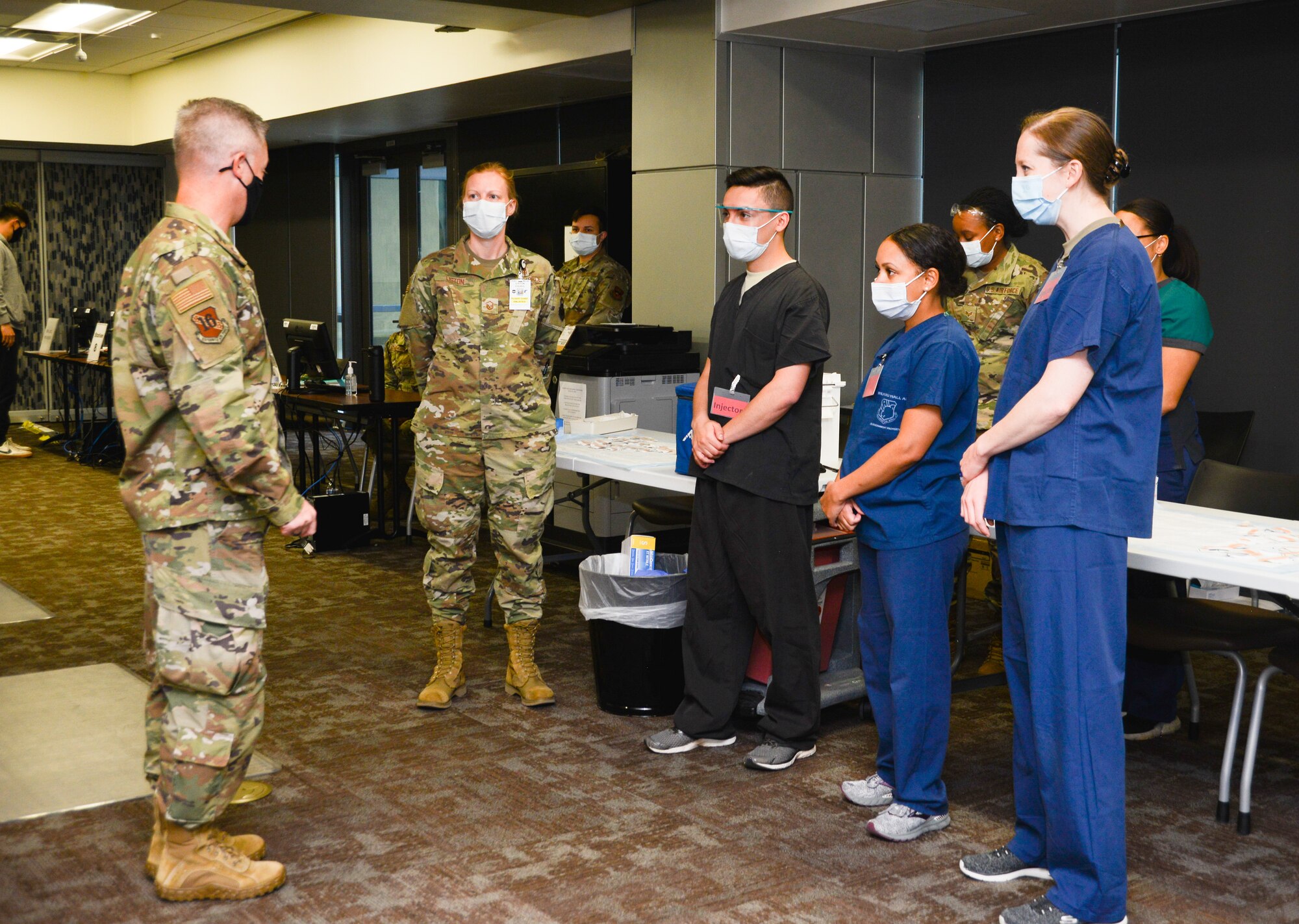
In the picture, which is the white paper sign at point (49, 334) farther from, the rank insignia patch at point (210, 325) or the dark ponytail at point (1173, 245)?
the dark ponytail at point (1173, 245)

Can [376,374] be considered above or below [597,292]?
below

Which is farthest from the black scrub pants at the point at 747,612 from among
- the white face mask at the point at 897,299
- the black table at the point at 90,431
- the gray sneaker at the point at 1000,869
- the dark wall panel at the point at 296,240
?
the dark wall panel at the point at 296,240

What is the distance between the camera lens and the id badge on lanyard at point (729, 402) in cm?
332

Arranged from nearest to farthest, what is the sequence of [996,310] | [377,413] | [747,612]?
[747,612] < [996,310] < [377,413]

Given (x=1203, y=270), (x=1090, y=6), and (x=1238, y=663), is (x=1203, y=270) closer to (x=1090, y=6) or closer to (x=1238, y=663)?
(x=1090, y=6)

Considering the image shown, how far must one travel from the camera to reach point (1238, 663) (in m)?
3.05

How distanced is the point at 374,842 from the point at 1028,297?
9.16ft

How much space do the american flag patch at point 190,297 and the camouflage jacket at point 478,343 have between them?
1.41 meters

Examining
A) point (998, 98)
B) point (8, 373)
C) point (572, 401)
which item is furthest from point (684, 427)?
point (8, 373)

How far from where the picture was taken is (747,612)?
11.4 ft

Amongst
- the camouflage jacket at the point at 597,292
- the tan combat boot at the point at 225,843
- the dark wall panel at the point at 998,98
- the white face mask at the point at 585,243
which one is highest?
the dark wall panel at the point at 998,98

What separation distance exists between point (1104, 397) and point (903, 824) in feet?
3.79

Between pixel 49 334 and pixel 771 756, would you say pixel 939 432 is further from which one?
pixel 49 334

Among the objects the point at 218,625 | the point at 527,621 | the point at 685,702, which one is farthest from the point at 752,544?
the point at 218,625
